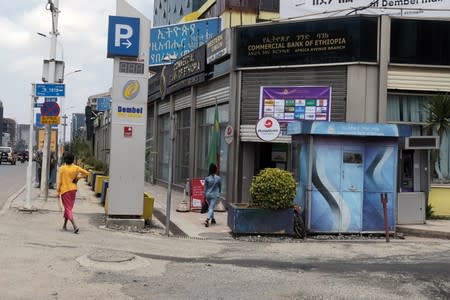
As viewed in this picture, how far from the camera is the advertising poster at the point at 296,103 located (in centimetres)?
1633

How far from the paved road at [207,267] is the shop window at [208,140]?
22.6 ft

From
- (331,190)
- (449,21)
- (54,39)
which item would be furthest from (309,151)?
(54,39)

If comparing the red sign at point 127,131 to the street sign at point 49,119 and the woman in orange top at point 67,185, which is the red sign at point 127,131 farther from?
the street sign at point 49,119

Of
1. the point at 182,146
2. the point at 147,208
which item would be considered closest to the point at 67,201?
the point at 147,208

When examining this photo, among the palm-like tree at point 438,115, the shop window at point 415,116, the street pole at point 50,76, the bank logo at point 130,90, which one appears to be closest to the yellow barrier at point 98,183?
the street pole at point 50,76

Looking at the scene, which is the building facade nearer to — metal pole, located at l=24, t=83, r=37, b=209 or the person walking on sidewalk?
the person walking on sidewalk

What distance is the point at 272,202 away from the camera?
40.3 ft

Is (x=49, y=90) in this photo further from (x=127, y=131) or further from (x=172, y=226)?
(x=172, y=226)

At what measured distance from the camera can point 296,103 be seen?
1672 cm

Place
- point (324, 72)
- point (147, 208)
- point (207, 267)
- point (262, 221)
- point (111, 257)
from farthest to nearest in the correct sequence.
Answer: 1. point (324, 72)
2. point (147, 208)
3. point (262, 221)
4. point (207, 267)
5. point (111, 257)

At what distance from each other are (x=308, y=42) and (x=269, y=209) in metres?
6.30

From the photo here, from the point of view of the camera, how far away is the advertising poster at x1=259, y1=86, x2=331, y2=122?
643 inches

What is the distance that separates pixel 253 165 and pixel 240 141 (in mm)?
888

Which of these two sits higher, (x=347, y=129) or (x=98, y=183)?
(x=347, y=129)
